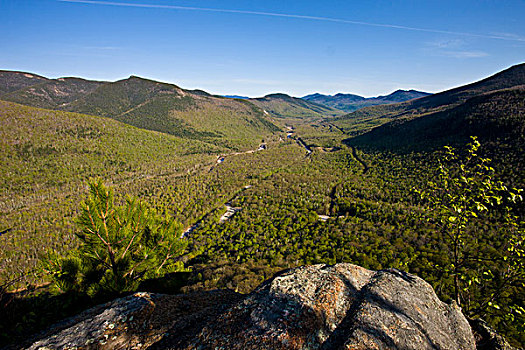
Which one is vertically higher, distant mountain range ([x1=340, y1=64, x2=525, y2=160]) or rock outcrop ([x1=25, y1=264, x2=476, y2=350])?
distant mountain range ([x1=340, y1=64, x2=525, y2=160])

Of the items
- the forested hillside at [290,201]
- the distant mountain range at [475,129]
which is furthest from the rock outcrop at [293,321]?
the distant mountain range at [475,129]

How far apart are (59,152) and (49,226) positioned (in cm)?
7247

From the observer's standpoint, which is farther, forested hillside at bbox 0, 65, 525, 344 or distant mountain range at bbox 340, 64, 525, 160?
distant mountain range at bbox 340, 64, 525, 160

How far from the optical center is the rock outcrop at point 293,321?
4770 mm

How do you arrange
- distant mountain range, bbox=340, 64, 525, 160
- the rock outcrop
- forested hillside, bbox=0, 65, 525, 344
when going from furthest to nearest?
distant mountain range, bbox=340, 64, 525, 160, forested hillside, bbox=0, 65, 525, 344, the rock outcrop

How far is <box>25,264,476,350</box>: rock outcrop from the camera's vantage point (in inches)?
188

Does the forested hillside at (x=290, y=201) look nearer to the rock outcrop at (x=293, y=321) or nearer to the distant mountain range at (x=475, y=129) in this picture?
the distant mountain range at (x=475, y=129)

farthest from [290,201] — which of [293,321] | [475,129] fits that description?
[475,129]

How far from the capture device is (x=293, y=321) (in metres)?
5.03

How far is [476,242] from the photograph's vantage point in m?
40.9

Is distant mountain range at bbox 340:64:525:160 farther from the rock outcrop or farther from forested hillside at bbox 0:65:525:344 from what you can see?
the rock outcrop

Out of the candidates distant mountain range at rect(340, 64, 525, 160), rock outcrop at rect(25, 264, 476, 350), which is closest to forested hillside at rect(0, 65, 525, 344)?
distant mountain range at rect(340, 64, 525, 160)

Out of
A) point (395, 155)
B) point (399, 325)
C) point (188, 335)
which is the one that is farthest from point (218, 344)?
point (395, 155)

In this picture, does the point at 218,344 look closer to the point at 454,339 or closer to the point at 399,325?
the point at 399,325
